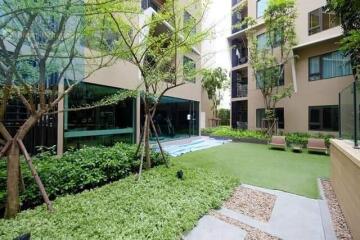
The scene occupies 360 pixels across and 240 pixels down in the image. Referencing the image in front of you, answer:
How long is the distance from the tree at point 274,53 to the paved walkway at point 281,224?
1071 cm

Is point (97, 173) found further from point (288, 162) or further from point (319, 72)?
point (319, 72)

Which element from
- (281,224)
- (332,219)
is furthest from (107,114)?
(332,219)

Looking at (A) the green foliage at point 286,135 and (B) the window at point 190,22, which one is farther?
(A) the green foliage at point 286,135

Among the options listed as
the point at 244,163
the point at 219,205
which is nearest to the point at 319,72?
the point at 244,163

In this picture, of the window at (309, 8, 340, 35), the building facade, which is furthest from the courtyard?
the window at (309, 8, 340, 35)

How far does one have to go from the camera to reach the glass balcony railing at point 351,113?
4680 millimetres

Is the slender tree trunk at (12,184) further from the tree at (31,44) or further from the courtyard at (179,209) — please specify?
the courtyard at (179,209)

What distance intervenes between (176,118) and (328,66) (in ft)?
32.8

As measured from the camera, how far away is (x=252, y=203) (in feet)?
16.4

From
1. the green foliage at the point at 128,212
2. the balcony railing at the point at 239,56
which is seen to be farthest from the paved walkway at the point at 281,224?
the balcony railing at the point at 239,56

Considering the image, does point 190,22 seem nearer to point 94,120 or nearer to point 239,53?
point 94,120

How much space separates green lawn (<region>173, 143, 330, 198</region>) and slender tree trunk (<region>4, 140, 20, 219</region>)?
15.7 feet

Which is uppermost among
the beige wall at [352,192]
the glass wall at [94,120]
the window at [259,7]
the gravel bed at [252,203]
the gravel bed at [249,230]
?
the window at [259,7]

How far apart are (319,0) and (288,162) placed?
36.0ft
